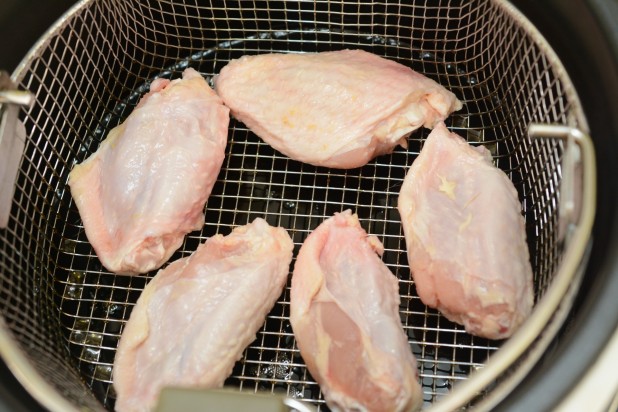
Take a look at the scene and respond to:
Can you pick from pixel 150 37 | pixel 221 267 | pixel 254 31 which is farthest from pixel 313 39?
pixel 221 267

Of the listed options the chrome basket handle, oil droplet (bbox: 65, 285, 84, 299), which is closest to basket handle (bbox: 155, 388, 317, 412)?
the chrome basket handle

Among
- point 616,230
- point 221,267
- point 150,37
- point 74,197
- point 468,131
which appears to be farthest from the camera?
point 150,37

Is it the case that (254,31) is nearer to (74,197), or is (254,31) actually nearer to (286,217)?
(286,217)

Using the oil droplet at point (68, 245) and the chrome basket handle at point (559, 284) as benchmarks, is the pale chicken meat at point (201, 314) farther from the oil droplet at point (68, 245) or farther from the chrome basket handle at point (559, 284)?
the chrome basket handle at point (559, 284)

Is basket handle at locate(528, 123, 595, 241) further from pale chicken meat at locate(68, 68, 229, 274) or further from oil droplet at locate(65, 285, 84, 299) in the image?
A: oil droplet at locate(65, 285, 84, 299)

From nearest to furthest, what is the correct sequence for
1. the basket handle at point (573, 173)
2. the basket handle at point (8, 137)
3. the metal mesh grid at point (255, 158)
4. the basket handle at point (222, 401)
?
1. the basket handle at point (222, 401)
2. the basket handle at point (573, 173)
3. the basket handle at point (8, 137)
4. the metal mesh grid at point (255, 158)

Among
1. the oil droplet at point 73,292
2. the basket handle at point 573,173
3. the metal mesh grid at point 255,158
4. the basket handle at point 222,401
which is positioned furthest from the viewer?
the oil droplet at point 73,292

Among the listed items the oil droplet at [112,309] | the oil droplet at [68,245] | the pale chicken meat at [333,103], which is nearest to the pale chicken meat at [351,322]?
the pale chicken meat at [333,103]
